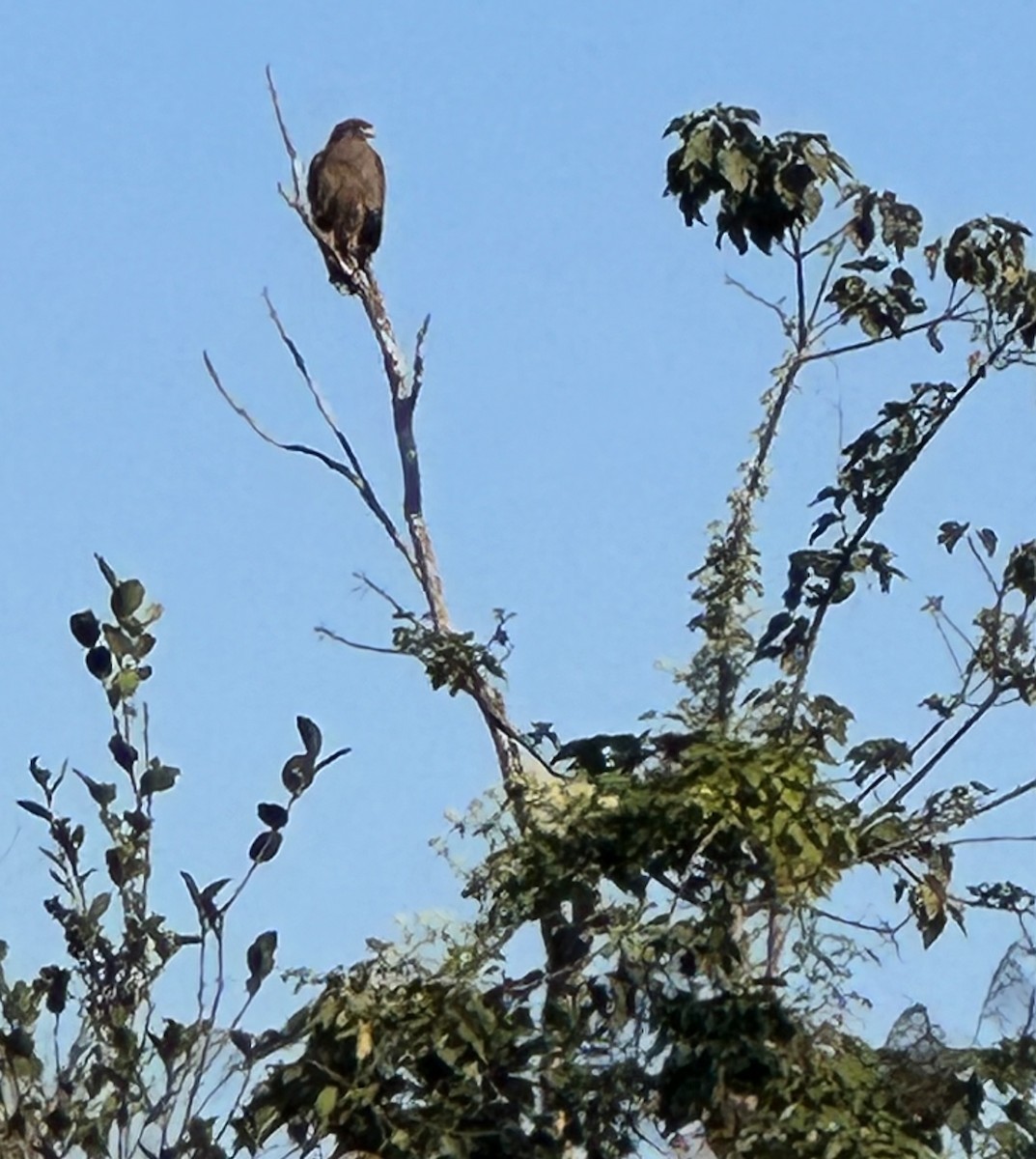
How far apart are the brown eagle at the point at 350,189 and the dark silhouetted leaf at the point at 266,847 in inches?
225

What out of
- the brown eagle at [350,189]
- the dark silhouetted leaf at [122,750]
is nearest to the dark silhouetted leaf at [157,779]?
the dark silhouetted leaf at [122,750]

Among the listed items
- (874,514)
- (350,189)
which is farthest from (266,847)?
(350,189)

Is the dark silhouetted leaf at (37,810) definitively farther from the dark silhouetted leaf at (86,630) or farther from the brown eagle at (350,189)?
the brown eagle at (350,189)

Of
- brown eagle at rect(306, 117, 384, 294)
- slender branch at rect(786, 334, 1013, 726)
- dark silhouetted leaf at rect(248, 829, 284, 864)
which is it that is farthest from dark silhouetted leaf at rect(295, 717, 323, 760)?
brown eagle at rect(306, 117, 384, 294)

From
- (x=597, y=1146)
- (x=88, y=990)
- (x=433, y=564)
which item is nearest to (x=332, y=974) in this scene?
(x=597, y=1146)

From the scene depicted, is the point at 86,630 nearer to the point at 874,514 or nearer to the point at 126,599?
the point at 126,599

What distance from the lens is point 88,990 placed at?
14.6ft

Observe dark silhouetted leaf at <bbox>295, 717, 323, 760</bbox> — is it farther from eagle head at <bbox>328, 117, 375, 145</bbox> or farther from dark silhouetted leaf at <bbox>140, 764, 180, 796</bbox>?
eagle head at <bbox>328, 117, 375, 145</bbox>

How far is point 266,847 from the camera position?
434cm

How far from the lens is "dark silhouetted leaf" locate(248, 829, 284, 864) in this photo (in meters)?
4.34

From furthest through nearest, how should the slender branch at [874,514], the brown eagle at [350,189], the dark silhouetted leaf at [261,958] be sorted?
1. the brown eagle at [350,189]
2. the slender branch at [874,514]
3. the dark silhouetted leaf at [261,958]

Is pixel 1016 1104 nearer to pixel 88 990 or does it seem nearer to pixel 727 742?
pixel 727 742

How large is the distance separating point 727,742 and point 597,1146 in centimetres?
91

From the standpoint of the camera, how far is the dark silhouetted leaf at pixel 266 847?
171 inches
